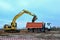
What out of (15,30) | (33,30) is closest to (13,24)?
(15,30)

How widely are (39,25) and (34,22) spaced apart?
158 cm

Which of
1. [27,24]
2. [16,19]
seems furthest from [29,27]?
[16,19]

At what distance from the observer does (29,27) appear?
54.8 meters

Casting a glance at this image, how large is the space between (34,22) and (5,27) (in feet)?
24.2

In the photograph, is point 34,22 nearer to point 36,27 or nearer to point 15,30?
point 36,27

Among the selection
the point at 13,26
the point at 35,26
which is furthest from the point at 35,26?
the point at 13,26

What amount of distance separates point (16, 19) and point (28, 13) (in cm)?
369

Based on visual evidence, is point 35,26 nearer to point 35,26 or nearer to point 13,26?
point 35,26

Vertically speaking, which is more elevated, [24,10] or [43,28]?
[24,10]

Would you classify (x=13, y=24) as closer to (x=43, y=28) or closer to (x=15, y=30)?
(x=15, y=30)

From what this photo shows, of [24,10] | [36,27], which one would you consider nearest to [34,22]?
[36,27]

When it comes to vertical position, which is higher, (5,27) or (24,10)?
(24,10)

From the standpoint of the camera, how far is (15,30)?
54.9m

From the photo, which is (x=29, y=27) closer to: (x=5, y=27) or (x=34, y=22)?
(x=34, y=22)
